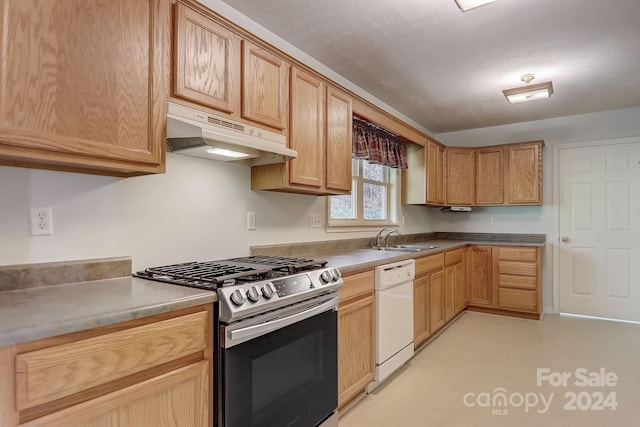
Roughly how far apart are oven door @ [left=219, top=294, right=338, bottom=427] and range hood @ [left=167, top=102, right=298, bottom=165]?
0.83m

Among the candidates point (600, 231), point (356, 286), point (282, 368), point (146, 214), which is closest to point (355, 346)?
point (356, 286)

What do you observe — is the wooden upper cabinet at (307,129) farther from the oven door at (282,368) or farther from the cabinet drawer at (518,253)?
the cabinet drawer at (518,253)

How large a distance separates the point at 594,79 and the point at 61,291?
4224 mm

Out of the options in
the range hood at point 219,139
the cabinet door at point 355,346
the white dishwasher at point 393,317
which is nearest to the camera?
the range hood at point 219,139

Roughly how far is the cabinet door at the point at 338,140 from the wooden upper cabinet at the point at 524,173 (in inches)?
111

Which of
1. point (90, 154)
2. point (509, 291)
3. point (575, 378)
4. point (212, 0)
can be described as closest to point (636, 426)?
point (575, 378)

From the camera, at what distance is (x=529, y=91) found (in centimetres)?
329

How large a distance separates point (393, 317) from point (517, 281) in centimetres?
244

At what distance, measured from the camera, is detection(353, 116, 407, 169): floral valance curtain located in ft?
10.8

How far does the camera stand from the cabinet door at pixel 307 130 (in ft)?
7.51

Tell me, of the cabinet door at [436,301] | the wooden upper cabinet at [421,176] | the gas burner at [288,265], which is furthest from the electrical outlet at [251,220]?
the wooden upper cabinet at [421,176]

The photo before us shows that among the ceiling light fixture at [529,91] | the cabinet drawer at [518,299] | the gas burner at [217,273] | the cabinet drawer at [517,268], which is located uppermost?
the ceiling light fixture at [529,91]

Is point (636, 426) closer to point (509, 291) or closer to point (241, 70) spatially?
point (509, 291)

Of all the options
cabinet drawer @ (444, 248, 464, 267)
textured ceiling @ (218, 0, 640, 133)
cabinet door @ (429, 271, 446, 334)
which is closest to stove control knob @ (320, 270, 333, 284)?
textured ceiling @ (218, 0, 640, 133)
